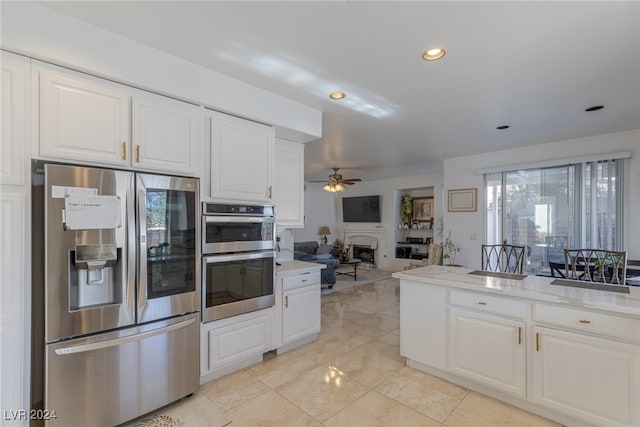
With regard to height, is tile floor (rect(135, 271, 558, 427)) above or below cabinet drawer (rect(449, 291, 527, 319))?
below

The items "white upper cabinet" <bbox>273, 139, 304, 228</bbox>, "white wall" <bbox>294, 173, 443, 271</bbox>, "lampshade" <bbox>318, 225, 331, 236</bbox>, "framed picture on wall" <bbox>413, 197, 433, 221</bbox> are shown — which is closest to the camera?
"white upper cabinet" <bbox>273, 139, 304, 228</bbox>

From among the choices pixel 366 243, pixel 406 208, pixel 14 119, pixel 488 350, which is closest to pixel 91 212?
pixel 14 119

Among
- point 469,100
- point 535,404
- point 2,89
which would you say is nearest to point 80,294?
point 2,89

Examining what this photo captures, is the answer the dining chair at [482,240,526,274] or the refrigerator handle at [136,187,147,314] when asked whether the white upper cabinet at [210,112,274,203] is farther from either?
the dining chair at [482,240,526,274]

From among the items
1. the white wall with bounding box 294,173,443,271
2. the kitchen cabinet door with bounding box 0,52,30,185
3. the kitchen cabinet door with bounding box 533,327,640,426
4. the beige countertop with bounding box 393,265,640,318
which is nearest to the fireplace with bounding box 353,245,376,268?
the white wall with bounding box 294,173,443,271

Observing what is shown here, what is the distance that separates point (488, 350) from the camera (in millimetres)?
2248

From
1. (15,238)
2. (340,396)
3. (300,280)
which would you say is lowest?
(340,396)

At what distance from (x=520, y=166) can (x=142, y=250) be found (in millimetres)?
5389

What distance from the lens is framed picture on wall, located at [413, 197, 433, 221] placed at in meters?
8.10

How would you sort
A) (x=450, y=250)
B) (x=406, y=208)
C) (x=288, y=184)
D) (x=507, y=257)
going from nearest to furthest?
(x=288, y=184) < (x=507, y=257) < (x=450, y=250) < (x=406, y=208)

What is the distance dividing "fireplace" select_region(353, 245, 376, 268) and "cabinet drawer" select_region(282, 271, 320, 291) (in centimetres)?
577

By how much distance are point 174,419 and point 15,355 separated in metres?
1.02

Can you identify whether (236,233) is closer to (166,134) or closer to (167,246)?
(167,246)

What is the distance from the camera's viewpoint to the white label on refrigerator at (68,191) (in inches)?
66.2
